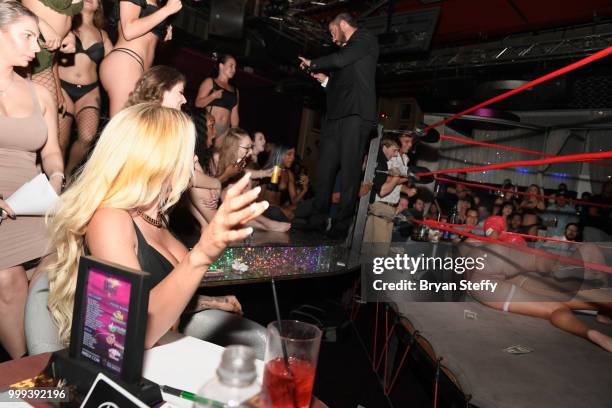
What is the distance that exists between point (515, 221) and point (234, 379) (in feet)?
20.4

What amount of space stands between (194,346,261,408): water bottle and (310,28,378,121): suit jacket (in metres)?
2.82

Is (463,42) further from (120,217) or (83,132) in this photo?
(120,217)

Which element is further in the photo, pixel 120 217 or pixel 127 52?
pixel 127 52

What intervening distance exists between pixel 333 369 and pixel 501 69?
5519 millimetres

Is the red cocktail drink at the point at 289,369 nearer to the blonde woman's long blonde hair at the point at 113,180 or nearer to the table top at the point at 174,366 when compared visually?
the table top at the point at 174,366

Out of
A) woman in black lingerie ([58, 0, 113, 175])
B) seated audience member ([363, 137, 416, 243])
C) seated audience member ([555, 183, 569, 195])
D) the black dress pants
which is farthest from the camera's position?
seated audience member ([555, 183, 569, 195])

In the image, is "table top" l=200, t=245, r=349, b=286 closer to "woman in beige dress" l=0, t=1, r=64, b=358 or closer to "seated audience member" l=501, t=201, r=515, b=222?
"woman in beige dress" l=0, t=1, r=64, b=358

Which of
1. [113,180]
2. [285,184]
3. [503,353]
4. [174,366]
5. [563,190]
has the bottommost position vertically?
[503,353]

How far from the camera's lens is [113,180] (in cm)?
111

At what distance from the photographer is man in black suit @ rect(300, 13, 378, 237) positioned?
3162 millimetres

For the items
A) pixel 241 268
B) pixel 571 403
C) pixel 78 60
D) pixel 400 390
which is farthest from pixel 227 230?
pixel 400 390

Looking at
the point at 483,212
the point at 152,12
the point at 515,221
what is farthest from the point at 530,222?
the point at 152,12

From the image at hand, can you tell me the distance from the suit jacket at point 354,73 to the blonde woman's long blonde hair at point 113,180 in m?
2.18

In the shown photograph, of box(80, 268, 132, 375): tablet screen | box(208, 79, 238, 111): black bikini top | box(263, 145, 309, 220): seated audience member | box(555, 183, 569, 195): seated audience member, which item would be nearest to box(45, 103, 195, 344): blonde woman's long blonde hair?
box(80, 268, 132, 375): tablet screen
